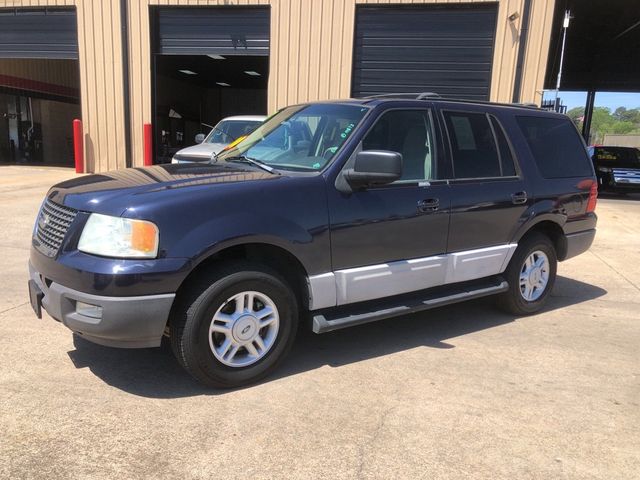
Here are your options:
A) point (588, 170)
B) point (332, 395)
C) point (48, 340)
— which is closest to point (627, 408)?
point (332, 395)

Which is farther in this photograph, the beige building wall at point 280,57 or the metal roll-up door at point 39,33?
the metal roll-up door at point 39,33

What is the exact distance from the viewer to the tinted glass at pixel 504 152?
15.2ft

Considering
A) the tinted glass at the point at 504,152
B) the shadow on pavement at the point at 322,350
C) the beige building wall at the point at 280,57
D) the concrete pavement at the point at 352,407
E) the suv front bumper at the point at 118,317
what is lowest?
the shadow on pavement at the point at 322,350

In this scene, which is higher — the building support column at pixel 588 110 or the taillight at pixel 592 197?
the building support column at pixel 588 110

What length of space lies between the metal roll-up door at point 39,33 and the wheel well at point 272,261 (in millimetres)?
14651

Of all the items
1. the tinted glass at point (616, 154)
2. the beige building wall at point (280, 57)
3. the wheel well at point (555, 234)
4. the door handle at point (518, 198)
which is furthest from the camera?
the tinted glass at point (616, 154)

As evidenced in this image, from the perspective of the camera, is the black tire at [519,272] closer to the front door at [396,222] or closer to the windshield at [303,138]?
the front door at [396,222]

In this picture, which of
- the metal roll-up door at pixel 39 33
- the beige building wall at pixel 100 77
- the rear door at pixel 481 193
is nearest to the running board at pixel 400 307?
the rear door at pixel 481 193

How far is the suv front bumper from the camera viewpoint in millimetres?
2943

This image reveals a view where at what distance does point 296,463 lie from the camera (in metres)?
2.67

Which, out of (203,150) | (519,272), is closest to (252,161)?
(519,272)

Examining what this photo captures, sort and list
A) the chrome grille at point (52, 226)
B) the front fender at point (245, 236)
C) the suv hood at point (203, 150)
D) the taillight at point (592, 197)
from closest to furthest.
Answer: the front fender at point (245, 236) < the chrome grille at point (52, 226) < the taillight at point (592, 197) < the suv hood at point (203, 150)

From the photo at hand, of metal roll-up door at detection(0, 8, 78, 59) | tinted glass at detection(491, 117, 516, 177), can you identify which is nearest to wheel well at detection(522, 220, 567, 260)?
tinted glass at detection(491, 117, 516, 177)

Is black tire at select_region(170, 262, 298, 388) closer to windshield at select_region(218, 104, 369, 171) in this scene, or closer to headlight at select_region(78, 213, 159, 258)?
headlight at select_region(78, 213, 159, 258)
